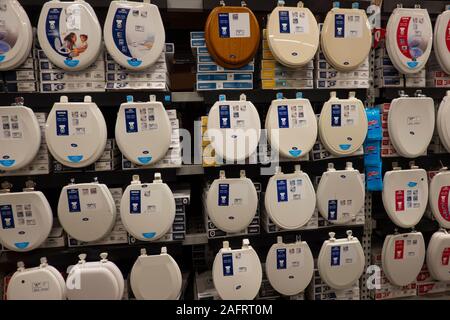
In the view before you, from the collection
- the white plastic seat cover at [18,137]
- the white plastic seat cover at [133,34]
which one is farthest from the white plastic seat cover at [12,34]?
the white plastic seat cover at [133,34]

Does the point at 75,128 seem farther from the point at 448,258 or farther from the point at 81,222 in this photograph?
the point at 448,258

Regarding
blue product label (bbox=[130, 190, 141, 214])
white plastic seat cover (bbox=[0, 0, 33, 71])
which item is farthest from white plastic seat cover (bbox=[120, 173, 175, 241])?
white plastic seat cover (bbox=[0, 0, 33, 71])

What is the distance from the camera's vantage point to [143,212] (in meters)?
1.58

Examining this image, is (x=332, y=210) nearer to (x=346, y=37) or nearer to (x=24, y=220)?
(x=346, y=37)

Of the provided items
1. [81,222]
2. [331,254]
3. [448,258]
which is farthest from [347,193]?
[81,222]

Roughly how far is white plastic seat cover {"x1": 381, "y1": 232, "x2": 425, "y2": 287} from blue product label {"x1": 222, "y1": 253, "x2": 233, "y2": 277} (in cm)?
91

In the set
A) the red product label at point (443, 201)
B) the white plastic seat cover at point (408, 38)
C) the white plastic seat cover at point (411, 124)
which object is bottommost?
the red product label at point (443, 201)

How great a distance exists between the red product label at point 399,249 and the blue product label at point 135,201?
144 centimetres

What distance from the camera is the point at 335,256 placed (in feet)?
5.63

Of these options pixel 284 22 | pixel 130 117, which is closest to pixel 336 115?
pixel 284 22

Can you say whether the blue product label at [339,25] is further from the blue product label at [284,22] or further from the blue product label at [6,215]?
the blue product label at [6,215]

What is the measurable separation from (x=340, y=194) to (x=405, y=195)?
396 mm

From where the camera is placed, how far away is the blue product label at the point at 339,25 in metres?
1.66

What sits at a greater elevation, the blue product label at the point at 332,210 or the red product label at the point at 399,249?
the blue product label at the point at 332,210
